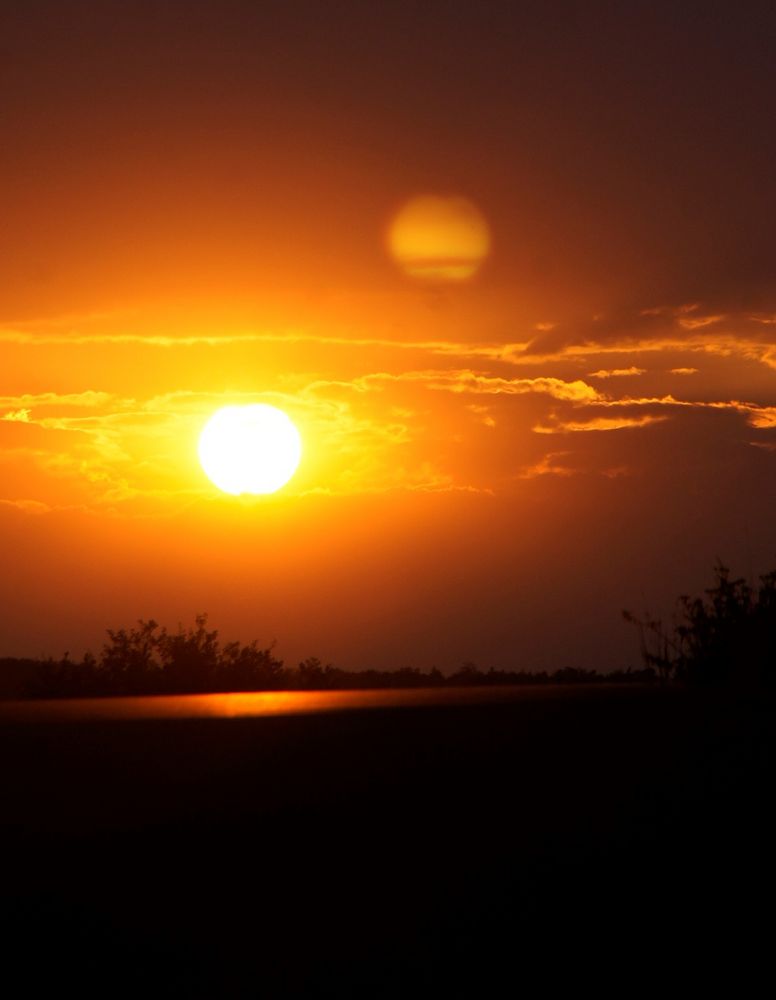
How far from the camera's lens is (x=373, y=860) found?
561cm

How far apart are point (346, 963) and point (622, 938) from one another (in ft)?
3.71

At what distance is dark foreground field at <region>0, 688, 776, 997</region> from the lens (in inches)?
185

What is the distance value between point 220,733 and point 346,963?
2.52 m

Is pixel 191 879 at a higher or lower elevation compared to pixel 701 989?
higher

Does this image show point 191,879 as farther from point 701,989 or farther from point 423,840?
point 701,989

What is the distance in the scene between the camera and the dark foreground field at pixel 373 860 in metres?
4.71

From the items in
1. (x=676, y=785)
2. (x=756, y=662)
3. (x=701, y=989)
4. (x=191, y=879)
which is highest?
(x=756, y=662)

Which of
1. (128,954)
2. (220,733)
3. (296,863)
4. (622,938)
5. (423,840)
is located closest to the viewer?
(128,954)

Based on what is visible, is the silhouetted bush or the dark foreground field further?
the silhouetted bush

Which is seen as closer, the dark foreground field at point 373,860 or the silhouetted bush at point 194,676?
the dark foreground field at point 373,860

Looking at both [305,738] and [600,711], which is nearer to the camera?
[305,738]

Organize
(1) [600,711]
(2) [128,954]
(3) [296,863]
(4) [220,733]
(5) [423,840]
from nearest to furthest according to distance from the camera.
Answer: (2) [128,954] < (3) [296,863] < (5) [423,840] < (4) [220,733] < (1) [600,711]

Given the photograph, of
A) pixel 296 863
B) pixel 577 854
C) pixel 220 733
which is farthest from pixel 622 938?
pixel 220 733

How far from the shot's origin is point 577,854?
232 inches
